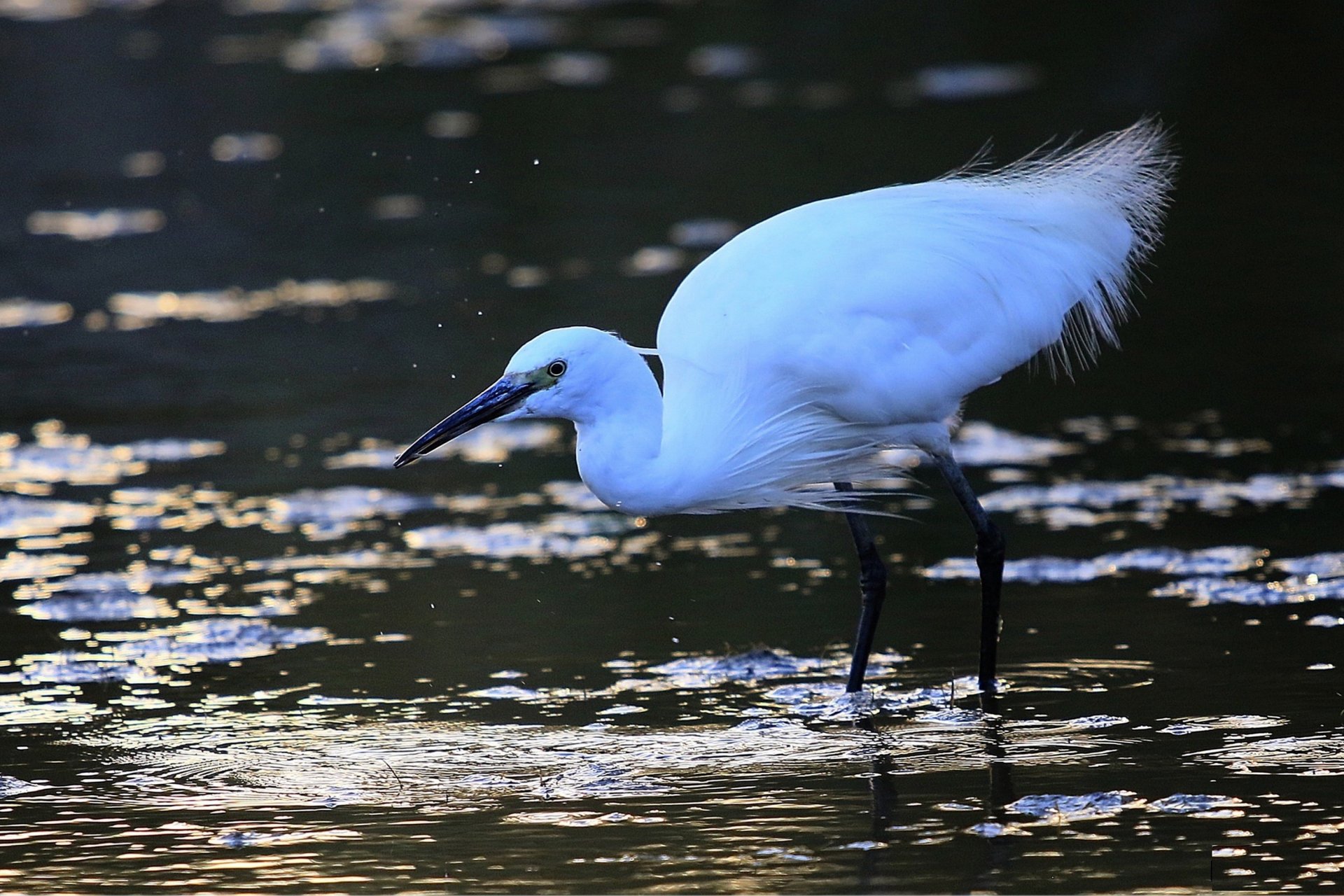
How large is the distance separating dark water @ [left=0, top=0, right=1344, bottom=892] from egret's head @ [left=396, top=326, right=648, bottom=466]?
2.75ft

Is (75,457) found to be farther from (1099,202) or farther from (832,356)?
(1099,202)

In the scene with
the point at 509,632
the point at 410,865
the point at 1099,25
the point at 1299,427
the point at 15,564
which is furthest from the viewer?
the point at 1099,25

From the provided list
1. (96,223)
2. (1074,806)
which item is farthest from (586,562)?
(96,223)

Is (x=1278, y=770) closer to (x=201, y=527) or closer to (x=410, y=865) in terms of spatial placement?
(x=410, y=865)

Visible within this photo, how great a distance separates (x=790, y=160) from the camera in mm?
12820

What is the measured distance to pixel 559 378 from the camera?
4.76m

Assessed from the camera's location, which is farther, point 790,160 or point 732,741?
point 790,160

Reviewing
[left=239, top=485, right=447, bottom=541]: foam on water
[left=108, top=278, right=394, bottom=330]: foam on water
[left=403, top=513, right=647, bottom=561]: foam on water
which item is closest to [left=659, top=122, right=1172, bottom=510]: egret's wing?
[left=403, top=513, right=647, bottom=561]: foam on water

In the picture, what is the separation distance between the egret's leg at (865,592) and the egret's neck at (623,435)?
2.86 ft

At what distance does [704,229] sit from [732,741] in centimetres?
662

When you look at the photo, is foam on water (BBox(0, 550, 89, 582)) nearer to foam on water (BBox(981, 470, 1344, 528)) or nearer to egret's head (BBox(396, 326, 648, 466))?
egret's head (BBox(396, 326, 648, 466))

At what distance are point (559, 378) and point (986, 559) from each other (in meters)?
1.57

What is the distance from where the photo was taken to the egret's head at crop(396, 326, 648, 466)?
4750mm

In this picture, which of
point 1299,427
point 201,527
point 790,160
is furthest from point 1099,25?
point 201,527
